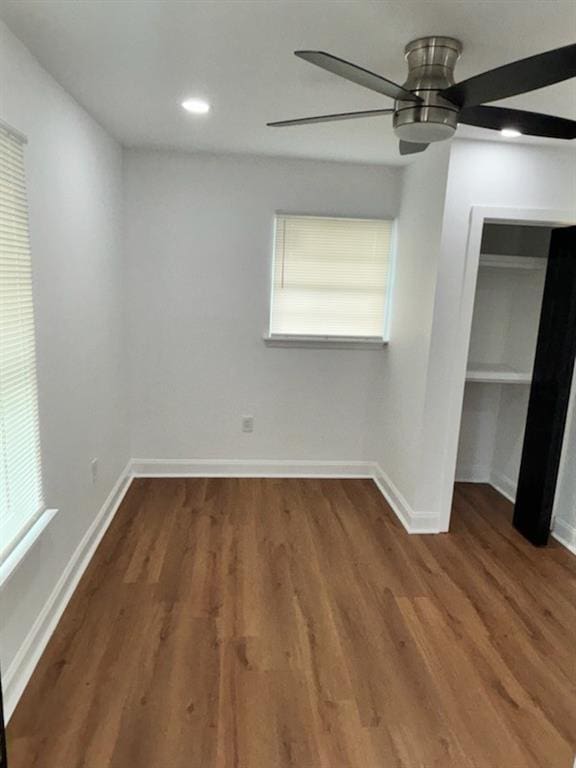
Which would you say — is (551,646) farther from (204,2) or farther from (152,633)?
(204,2)

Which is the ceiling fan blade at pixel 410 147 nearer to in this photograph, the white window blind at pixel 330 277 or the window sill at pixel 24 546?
the white window blind at pixel 330 277

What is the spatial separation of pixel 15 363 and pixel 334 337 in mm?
2415

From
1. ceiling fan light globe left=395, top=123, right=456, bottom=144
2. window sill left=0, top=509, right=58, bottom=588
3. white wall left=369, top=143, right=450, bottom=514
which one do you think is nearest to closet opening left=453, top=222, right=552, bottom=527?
white wall left=369, top=143, right=450, bottom=514

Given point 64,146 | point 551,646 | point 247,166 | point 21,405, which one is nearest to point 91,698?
point 21,405

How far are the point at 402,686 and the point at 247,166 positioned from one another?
3.26 metres

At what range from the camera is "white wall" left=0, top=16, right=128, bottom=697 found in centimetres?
193

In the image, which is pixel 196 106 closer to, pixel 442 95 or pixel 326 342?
pixel 442 95

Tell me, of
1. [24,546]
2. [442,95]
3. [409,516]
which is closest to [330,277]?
[409,516]

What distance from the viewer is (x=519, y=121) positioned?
172 cm

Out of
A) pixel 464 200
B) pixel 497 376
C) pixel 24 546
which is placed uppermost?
pixel 464 200

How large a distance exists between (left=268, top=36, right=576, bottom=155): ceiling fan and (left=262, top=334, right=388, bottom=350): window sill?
2.04 metres

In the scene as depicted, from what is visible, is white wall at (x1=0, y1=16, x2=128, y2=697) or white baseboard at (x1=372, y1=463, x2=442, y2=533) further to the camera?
white baseboard at (x1=372, y1=463, x2=442, y2=533)

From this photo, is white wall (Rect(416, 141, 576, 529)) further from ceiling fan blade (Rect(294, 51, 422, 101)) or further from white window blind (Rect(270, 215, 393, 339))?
ceiling fan blade (Rect(294, 51, 422, 101))

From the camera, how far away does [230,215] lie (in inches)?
141
